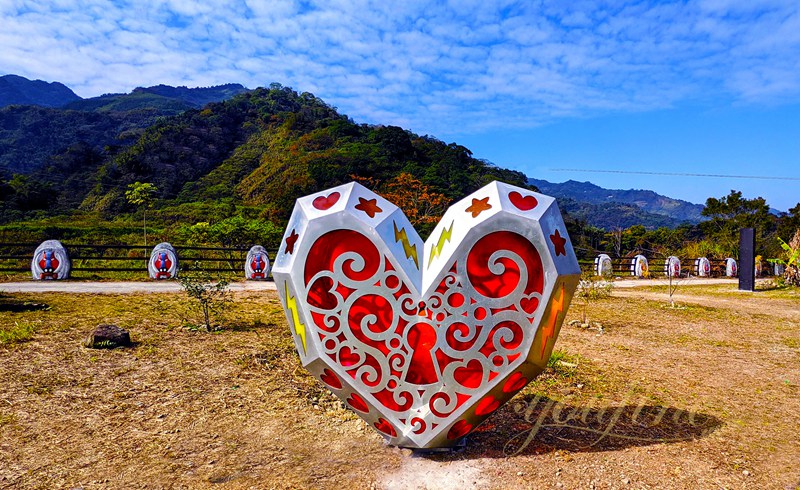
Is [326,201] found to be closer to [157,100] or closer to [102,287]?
[102,287]

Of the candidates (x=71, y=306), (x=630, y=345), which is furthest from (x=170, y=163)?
(x=630, y=345)

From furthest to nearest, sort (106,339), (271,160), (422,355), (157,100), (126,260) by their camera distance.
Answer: (157,100), (271,160), (126,260), (106,339), (422,355)

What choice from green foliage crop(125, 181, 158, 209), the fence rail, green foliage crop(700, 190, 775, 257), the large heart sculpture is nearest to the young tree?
green foliage crop(125, 181, 158, 209)

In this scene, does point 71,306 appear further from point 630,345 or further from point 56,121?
point 56,121

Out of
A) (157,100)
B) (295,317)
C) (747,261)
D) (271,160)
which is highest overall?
(157,100)

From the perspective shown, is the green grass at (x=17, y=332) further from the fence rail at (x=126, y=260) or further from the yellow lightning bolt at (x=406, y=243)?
the fence rail at (x=126, y=260)

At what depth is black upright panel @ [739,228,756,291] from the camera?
1788 centimetres

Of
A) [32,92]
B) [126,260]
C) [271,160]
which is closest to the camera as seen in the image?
[126,260]

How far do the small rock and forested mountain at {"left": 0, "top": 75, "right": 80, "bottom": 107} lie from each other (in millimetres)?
180244

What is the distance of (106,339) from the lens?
6449 millimetres

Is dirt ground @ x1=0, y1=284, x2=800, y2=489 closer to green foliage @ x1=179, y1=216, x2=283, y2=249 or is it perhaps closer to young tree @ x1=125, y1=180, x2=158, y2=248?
green foliage @ x1=179, y1=216, x2=283, y2=249

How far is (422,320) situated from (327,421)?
1.60 meters

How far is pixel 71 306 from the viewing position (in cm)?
937

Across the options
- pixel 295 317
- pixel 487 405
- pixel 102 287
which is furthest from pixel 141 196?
pixel 487 405
